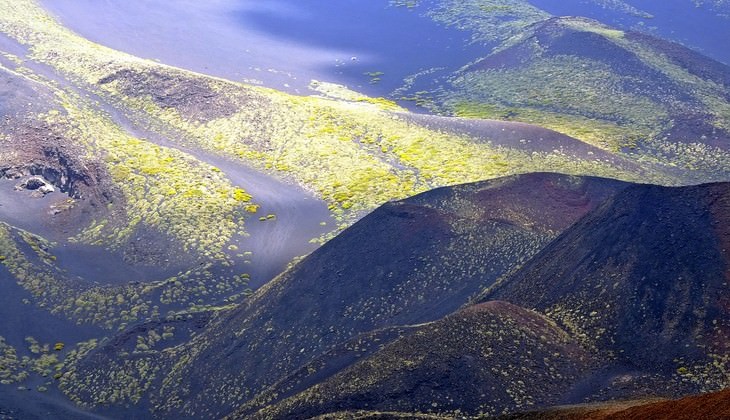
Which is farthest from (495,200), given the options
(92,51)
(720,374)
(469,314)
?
(92,51)

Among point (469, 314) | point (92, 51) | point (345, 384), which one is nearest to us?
point (345, 384)

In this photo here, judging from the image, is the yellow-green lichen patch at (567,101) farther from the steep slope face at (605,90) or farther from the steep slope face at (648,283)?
the steep slope face at (648,283)

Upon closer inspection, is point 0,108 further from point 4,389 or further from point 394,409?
point 394,409

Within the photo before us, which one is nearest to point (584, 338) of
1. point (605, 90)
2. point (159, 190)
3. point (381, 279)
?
point (381, 279)

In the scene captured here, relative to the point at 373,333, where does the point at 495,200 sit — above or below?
above

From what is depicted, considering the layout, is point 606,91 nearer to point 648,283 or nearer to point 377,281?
point 377,281

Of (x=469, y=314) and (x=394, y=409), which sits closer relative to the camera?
(x=394, y=409)

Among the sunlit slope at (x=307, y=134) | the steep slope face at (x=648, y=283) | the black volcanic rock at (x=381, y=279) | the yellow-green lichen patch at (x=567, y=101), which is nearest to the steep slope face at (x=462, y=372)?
the steep slope face at (x=648, y=283)

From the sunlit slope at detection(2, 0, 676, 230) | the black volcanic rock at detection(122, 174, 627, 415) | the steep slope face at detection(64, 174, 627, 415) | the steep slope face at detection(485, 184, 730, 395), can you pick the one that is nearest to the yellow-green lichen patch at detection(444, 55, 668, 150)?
the sunlit slope at detection(2, 0, 676, 230)
